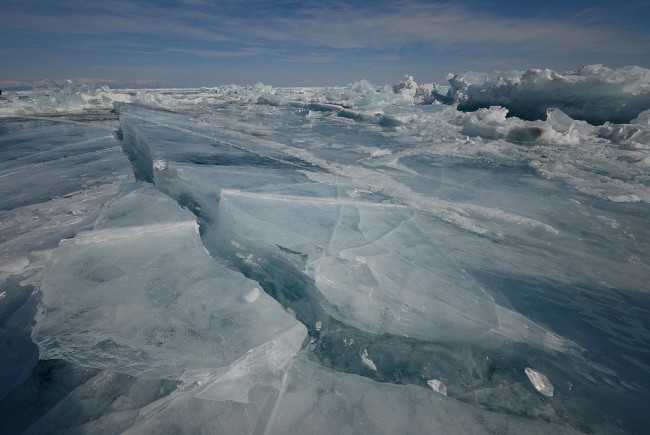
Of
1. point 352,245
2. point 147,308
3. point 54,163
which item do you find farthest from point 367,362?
point 54,163

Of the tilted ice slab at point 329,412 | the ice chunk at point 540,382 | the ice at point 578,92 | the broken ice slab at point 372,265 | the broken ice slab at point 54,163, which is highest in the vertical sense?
the ice at point 578,92

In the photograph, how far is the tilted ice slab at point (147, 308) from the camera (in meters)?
1.20

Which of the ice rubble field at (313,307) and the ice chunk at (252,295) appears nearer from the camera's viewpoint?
the ice rubble field at (313,307)

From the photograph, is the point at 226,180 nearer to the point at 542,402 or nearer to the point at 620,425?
the point at 542,402

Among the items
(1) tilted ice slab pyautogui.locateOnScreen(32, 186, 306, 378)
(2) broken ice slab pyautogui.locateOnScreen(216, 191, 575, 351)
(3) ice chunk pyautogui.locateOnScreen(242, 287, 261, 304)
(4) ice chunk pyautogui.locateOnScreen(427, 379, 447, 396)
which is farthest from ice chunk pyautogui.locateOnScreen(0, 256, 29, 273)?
(4) ice chunk pyautogui.locateOnScreen(427, 379, 447, 396)

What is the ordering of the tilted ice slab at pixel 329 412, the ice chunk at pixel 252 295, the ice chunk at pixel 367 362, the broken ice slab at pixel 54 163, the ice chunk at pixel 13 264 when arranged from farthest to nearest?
1. the broken ice slab at pixel 54 163
2. the ice chunk at pixel 13 264
3. the ice chunk at pixel 252 295
4. the ice chunk at pixel 367 362
5. the tilted ice slab at pixel 329 412

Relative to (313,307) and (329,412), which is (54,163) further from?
(329,412)

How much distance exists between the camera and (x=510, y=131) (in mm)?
7395

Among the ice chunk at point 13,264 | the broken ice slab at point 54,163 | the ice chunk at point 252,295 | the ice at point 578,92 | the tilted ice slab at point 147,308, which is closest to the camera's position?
the tilted ice slab at point 147,308

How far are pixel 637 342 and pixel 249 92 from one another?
107ft

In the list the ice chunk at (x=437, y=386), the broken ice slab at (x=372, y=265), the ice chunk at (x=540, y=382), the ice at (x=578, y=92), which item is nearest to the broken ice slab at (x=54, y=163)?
the broken ice slab at (x=372, y=265)

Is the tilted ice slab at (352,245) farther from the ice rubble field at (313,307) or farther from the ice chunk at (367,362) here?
Answer: the ice chunk at (367,362)

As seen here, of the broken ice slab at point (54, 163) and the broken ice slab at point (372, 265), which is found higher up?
the broken ice slab at point (372, 265)

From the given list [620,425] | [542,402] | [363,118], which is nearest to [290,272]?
[542,402]
